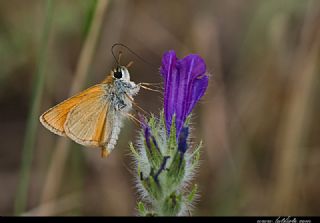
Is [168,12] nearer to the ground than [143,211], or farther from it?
farther from it

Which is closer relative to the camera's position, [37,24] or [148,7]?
[37,24]

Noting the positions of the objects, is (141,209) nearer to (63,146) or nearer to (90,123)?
(90,123)

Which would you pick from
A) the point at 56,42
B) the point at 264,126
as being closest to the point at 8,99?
the point at 56,42

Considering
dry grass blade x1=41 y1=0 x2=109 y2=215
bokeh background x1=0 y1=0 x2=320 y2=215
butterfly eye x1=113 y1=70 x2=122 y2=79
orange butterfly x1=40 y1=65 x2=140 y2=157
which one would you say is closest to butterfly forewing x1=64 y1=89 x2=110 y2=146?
orange butterfly x1=40 y1=65 x2=140 y2=157

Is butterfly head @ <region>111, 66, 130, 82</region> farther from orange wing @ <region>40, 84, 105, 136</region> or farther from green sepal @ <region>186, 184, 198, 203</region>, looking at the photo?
green sepal @ <region>186, 184, 198, 203</region>

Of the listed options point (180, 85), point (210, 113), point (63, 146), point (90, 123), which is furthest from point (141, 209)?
point (210, 113)

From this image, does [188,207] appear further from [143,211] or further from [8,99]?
[8,99]

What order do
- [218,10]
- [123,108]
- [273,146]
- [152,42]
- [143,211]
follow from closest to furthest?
1. [143,211]
2. [123,108]
3. [273,146]
4. [152,42]
5. [218,10]
